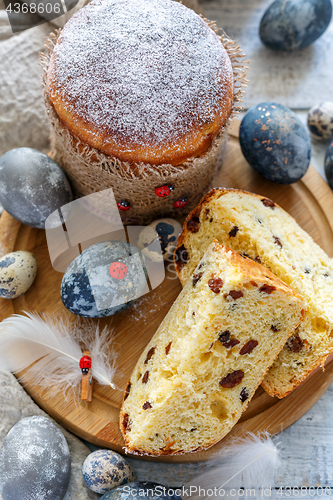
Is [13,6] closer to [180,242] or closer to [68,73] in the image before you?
[68,73]

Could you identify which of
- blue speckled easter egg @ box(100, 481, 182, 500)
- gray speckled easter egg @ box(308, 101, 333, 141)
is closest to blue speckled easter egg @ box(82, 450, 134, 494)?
blue speckled easter egg @ box(100, 481, 182, 500)

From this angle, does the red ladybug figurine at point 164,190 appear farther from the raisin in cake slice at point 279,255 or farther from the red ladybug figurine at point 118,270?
the red ladybug figurine at point 118,270

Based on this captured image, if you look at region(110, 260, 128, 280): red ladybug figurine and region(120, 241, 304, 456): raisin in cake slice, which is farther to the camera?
region(110, 260, 128, 280): red ladybug figurine

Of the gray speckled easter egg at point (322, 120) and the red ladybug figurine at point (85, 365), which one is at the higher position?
the gray speckled easter egg at point (322, 120)

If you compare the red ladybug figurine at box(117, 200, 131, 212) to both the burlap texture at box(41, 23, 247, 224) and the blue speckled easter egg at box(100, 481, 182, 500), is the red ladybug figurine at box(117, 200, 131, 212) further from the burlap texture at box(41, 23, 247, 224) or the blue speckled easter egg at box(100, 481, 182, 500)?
the blue speckled easter egg at box(100, 481, 182, 500)

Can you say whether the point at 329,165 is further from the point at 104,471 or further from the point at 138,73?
the point at 104,471

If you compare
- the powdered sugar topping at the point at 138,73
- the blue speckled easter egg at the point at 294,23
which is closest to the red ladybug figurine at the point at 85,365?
the powdered sugar topping at the point at 138,73
